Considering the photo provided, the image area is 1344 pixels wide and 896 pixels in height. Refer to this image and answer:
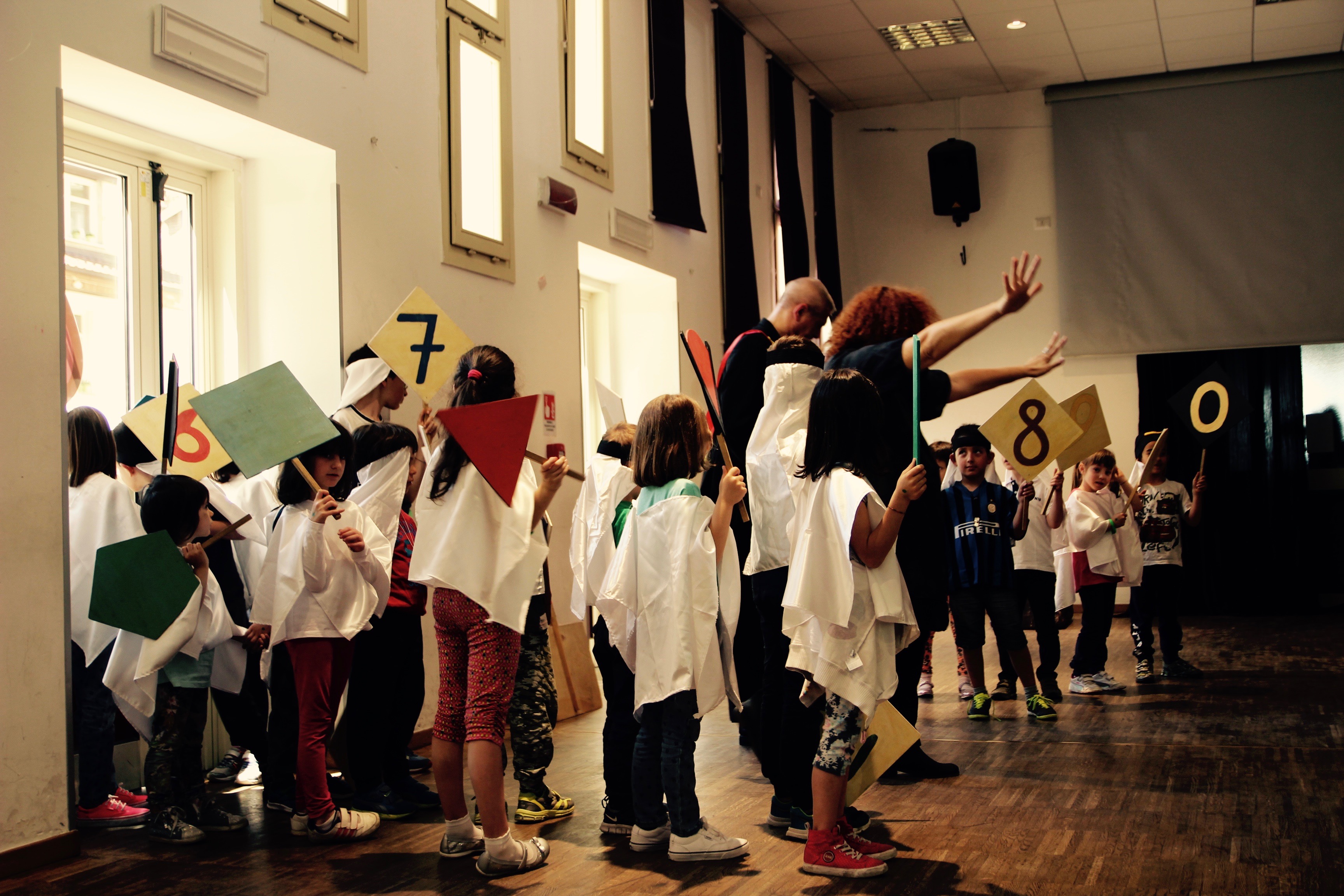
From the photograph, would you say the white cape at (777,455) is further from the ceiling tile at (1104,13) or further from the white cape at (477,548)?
the ceiling tile at (1104,13)

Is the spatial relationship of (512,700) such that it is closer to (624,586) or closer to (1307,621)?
(624,586)

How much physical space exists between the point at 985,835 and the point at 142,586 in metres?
2.37

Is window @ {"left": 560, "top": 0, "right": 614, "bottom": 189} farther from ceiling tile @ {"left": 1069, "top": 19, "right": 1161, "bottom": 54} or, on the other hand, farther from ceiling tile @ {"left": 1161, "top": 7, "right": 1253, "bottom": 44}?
ceiling tile @ {"left": 1161, "top": 7, "right": 1253, "bottom": 44}

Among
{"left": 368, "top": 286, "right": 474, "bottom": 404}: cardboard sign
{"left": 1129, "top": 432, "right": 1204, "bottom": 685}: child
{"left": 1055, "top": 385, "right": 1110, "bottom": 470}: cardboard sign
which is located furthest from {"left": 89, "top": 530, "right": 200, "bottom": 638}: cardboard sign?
{"left": 1129, "top": 432, "right": 1204, "bottom": 685}: child

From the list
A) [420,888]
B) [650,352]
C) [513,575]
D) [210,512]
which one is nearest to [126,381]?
[210,512]

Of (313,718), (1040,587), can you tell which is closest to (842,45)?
(1040,587)

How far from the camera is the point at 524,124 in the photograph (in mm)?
5320

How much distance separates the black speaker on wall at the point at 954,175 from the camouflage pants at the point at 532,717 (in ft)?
24.2

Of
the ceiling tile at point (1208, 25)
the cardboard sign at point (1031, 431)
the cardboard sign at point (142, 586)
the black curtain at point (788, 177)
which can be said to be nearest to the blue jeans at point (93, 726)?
the cardboard sign at point (142, 586)

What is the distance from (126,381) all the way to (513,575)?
204cm

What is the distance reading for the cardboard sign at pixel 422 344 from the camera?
332 cm

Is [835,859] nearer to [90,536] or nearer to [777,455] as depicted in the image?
[777,455]

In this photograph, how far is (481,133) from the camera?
16.9 ft

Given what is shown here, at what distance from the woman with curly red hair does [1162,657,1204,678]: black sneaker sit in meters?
2.98
